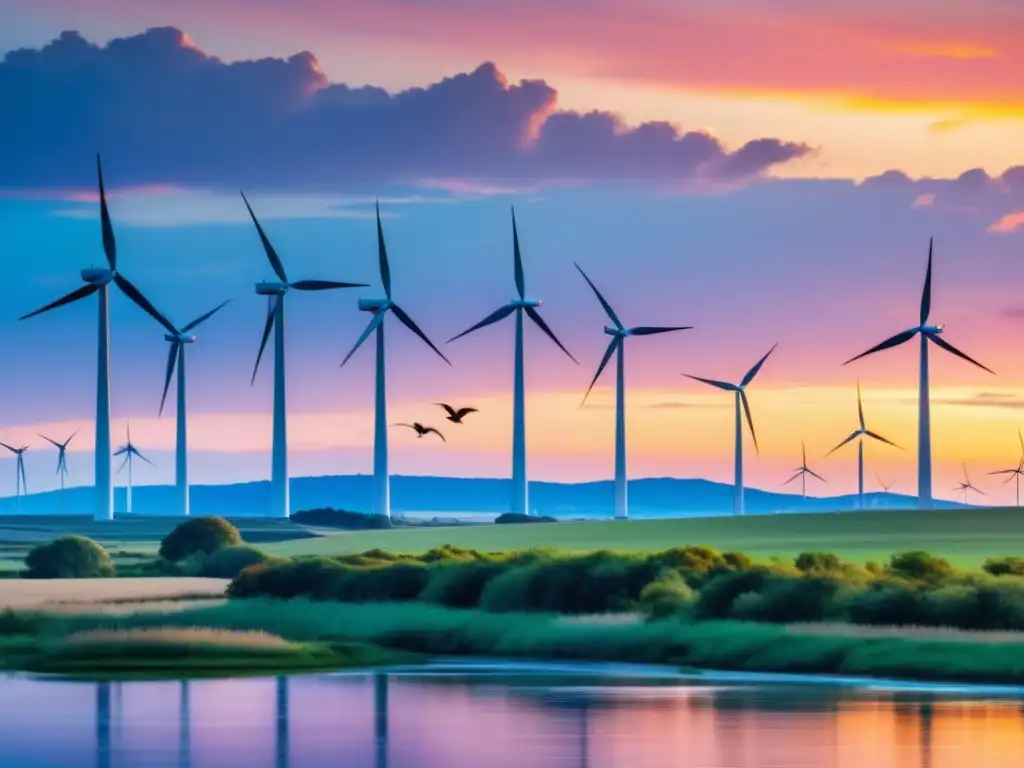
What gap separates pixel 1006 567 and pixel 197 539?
68442 mm

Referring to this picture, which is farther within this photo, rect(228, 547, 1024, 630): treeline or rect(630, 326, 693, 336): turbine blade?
rect(630, 326, 693, 336): turbine blade

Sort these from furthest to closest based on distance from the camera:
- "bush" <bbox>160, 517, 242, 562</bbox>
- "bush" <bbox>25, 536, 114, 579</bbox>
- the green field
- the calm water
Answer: "bush" <bbox>160, 517, 242, 562</bbox> → the green field → "bush" <bbox>25, 536, 114, 579</bbox> → the calm water

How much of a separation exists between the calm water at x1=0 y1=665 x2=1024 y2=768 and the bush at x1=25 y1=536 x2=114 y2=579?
214ft

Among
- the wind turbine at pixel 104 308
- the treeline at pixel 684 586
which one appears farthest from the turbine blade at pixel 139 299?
the treeline at pixel 684 586

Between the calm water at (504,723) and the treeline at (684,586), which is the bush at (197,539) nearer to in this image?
the treeline at (684,586)

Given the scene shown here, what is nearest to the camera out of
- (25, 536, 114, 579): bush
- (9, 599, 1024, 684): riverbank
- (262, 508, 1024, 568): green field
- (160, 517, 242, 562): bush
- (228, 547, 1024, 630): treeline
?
(9, 599, 1024, 684): riverbank

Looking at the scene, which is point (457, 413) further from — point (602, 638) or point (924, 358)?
point (924, 358)

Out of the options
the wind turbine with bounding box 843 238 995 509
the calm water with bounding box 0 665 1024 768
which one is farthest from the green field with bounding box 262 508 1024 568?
the calm water with bounding box 0 665 1024 768

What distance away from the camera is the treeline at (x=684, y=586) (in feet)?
279

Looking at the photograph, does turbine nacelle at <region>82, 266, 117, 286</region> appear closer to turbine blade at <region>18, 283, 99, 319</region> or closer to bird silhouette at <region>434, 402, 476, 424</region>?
turbine blade at <region>18, 283, 99, 319</region>

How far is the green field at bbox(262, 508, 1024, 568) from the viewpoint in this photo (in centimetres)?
15275

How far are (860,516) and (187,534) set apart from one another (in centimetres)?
4981

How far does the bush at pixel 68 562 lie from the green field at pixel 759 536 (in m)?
21.7

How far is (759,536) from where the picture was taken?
17062 cm
